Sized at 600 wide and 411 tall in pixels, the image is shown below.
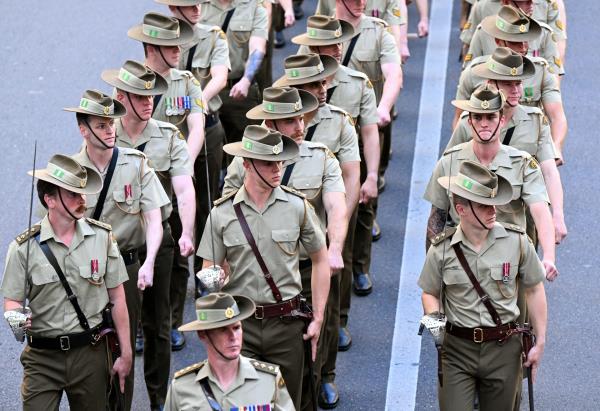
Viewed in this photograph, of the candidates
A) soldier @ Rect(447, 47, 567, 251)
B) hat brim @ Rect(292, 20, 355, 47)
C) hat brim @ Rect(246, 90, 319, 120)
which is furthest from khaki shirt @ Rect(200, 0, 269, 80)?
hat brim @ Rect(246, 90, 319, 120)

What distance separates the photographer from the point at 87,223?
8.64 meters

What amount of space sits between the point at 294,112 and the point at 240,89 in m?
3.18

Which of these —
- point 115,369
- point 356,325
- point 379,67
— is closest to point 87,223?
point 115,369

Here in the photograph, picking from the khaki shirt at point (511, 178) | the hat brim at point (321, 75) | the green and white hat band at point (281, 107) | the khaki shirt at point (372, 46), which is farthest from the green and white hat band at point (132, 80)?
the khaki shirt at point (372, 46)

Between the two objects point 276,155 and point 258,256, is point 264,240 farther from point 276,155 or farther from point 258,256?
point 276,155

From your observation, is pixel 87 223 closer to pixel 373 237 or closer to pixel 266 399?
pixel 266 399

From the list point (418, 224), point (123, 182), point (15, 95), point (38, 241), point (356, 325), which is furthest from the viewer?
point (15, 95)

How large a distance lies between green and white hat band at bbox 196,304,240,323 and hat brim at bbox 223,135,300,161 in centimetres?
153

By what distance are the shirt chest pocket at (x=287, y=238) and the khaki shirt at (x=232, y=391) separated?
137 cm

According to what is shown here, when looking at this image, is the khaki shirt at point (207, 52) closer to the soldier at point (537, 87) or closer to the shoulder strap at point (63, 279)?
the soldier at point (537, 87)

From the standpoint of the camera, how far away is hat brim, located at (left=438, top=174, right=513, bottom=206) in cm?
859

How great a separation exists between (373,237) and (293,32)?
17.6 ft

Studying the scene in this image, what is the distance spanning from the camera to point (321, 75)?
33.2 ft

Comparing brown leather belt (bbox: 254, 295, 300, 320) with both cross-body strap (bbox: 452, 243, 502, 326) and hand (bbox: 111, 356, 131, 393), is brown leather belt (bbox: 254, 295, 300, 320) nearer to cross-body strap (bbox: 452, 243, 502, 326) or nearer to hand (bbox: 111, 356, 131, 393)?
hand (bbox: 111, 356, 131, 393)
